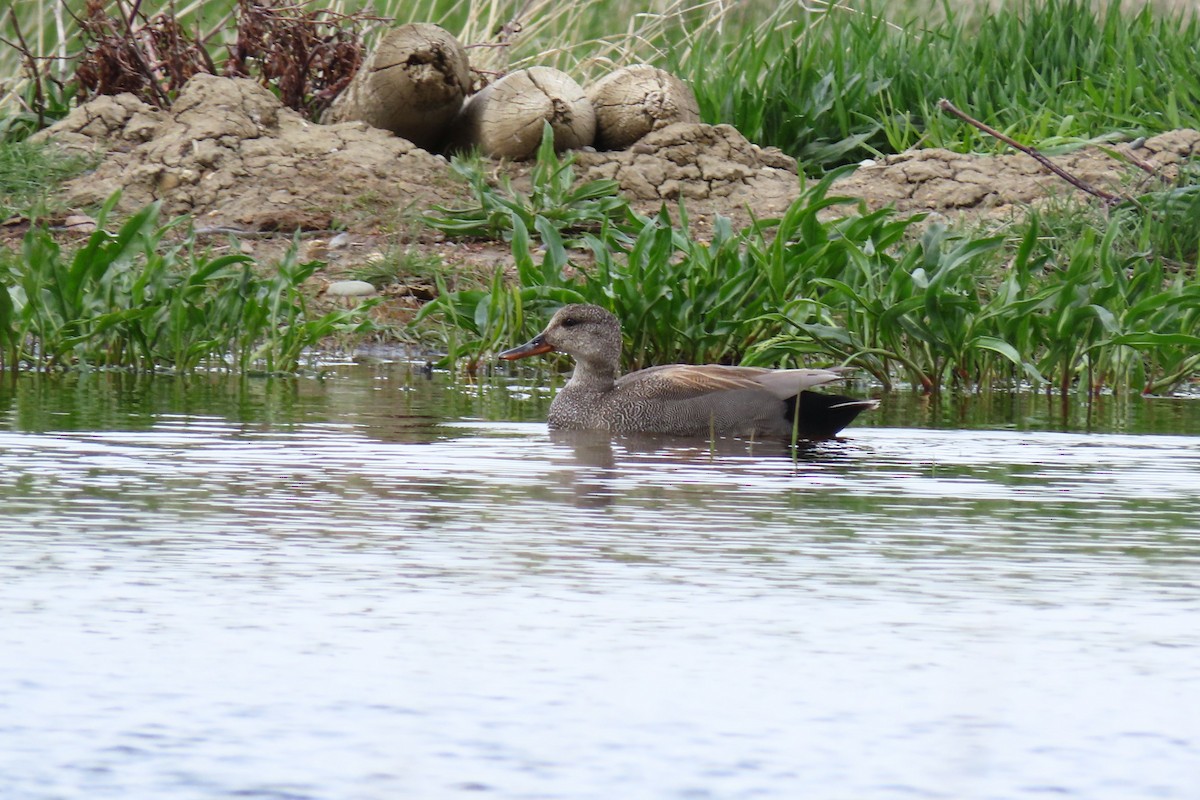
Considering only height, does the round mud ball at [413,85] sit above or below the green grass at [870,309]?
above

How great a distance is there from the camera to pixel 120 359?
27.5ft

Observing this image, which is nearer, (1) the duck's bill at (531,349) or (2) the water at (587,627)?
(2) the water at (587,627)

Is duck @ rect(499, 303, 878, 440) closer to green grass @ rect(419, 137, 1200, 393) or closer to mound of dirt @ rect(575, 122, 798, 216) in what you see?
green grass @ rect(419, 137, 1200, 393)

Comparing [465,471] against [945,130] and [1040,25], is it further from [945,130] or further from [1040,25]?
[1040,25]

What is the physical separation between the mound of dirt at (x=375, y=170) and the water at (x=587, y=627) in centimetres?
652

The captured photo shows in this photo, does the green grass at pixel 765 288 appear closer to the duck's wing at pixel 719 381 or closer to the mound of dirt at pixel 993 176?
the mound of dirt at pixel 993 176

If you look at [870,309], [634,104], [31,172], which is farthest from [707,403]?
[31,172]

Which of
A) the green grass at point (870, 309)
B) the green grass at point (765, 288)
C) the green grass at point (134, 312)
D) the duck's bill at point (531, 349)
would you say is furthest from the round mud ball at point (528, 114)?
the duck's bill at point (531, 349)

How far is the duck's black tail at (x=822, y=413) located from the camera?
6.20 m

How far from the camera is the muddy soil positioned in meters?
11.6

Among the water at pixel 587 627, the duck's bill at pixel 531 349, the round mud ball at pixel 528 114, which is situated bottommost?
the water at pixel 587 627

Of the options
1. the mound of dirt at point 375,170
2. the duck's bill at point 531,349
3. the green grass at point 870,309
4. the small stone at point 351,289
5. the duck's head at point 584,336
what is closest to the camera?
the duck's head at point 584,336

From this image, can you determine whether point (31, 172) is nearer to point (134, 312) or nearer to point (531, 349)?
point (134, 312)

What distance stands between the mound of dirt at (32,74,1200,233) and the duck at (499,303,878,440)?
508cm
